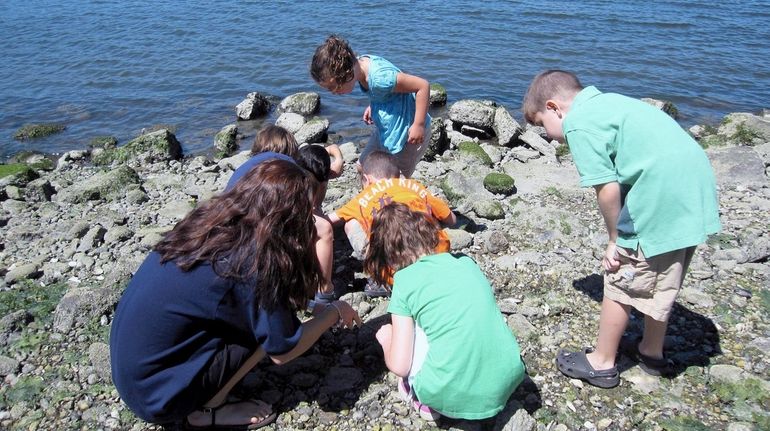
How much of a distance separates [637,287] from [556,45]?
46.4ft

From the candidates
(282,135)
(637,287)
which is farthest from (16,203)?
(637,287)

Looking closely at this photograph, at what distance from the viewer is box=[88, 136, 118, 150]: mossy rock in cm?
1139

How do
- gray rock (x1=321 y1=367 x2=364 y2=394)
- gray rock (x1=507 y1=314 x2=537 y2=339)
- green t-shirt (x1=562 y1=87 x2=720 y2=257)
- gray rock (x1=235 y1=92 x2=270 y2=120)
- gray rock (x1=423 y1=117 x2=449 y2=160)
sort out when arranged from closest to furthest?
1. green t-shirt (x1=562 y1=87 x2=720 y2=257)
2. gray rock (x1=321 y1=367 x2=364 y2=394)
3. gray rock (x1=507 y1=314 x2=537 y2=339)
4. gray rock (x1=423 y1=117 x2=449 y2=160)
5. gray rock (x1=235 y1=92 x2=270 y2=120)

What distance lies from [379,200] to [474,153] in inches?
172

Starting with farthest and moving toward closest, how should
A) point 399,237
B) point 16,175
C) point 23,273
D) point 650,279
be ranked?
point 16,175
point 23,273
point 650,279
point 399,237

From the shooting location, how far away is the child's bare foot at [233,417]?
3.52 metres

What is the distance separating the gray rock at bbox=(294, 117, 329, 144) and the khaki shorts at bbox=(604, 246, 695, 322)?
26.3ft

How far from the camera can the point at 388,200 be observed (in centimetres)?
438

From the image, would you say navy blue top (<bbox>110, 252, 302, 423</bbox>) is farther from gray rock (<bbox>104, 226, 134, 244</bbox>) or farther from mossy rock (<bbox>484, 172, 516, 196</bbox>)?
mossy rock (<bbox>484, 172, 516, 196</bbox>)

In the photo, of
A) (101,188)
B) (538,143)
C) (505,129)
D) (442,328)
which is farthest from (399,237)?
(505,129)

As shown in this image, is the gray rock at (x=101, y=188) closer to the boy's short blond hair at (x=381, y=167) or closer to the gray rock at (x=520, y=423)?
the boy's short blond hair at (x=381, y=167)

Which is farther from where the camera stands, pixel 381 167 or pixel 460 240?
pixel 460 240

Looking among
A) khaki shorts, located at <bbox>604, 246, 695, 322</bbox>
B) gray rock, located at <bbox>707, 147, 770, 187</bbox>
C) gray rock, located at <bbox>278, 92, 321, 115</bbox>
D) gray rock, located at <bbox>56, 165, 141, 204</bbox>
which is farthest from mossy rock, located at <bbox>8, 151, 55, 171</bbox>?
gray rock, located at <bbox>707, 147, 770, 187</bbox>

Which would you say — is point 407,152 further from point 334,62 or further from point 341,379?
point 341,379
